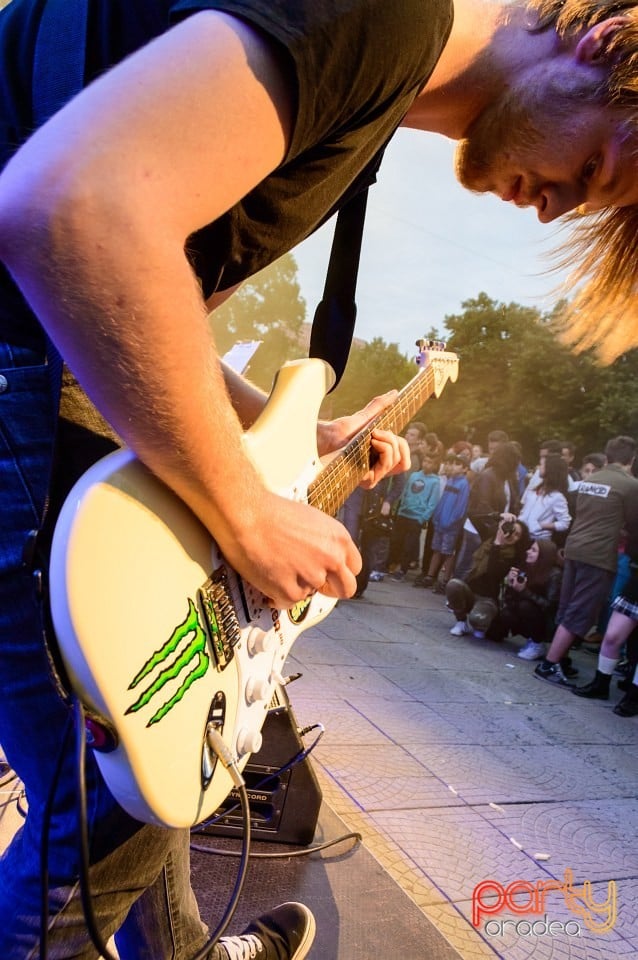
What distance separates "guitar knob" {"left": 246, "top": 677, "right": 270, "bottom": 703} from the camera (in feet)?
3.81

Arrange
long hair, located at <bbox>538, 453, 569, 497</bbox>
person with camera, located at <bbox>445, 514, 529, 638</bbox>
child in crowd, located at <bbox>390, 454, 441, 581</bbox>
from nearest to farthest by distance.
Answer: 1. person with camera, located at <bbox>445, 514, 529, 638</bbox>
2. long hair, located at <bbox>538, 453, 569, 497</bbox>
3. child in crowd, located at <bbox>390, 454, 441, 581</bbox>

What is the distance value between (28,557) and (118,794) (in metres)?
0.35

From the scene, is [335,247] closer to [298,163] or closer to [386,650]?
[298,163]

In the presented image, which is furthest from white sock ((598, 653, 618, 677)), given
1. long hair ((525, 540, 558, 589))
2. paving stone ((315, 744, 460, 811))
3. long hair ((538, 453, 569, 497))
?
paving stone ((315, 744, 460, 811))

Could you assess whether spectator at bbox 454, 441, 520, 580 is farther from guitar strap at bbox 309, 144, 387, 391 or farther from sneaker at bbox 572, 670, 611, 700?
guitar strap at bbox 309, 144, 387, 391

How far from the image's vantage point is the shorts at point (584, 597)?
5.54m

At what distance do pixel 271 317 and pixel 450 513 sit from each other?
897 inches

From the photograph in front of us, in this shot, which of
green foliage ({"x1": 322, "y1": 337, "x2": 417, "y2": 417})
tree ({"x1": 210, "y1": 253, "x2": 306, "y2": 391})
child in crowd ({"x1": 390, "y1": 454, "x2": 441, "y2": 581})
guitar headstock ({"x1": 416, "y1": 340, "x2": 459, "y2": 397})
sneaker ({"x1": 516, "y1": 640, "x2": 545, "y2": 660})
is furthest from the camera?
green foliage ({"x1": 322, "y1": 337, "x2": 417, "y2": 417})

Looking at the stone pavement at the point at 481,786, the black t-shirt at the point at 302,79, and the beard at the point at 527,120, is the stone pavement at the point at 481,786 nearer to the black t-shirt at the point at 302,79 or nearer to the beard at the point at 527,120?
the black t-shirt at the point at 302,79

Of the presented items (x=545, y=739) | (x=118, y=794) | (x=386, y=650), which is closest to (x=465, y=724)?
(x=545, y=739)

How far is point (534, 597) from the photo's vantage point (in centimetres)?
632

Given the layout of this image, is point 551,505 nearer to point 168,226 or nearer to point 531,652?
point 531,652

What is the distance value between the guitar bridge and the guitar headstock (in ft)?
5.85

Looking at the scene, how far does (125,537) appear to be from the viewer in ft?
2.90
